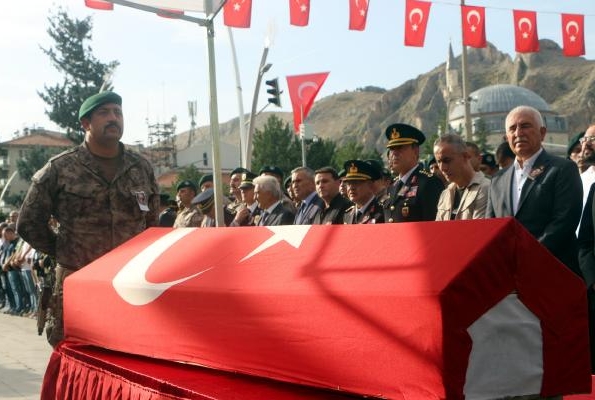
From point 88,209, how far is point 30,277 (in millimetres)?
12283

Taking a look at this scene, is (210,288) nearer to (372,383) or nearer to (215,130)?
(372,383)

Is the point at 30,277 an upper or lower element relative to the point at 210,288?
lower

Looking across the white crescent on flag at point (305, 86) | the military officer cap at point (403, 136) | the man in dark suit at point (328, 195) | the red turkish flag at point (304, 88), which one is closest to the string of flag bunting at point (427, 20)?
the red turkish flag at point (304, 88)

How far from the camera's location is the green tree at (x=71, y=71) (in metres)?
52.8

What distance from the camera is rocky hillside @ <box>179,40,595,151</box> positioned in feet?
505

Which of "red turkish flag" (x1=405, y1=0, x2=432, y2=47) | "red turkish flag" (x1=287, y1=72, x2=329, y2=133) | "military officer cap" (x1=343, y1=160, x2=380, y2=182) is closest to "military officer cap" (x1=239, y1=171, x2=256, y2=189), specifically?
"military officer cap" (x1=343, y1=160, x2=380, y2=182)

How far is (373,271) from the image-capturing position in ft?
8.78

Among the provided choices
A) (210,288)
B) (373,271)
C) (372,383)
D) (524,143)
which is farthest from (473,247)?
(524,143)

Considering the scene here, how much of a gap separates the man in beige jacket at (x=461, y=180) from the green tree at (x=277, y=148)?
231 feet

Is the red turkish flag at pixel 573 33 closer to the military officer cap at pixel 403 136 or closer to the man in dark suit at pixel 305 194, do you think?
the man in dark suit at pixel 305 194

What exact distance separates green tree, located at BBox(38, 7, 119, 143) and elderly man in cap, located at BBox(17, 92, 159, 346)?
49041 mm

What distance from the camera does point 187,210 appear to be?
979cm

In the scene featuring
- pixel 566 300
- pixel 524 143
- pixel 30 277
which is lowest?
pixel 30 277

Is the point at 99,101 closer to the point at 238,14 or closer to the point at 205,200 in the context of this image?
the point at 205,200
